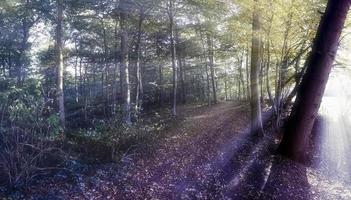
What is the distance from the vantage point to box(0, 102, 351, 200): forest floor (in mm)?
6426

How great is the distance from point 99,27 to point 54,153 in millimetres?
15162

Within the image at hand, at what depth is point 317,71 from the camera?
7980 mm

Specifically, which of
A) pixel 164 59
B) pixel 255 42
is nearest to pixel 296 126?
pixel 255 42

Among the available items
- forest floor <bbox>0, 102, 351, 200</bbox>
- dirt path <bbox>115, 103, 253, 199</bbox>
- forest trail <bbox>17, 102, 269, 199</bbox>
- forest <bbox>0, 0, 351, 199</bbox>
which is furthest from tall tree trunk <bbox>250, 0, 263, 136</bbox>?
forest floor <bbox>0, 102, 351, 200</bbox>

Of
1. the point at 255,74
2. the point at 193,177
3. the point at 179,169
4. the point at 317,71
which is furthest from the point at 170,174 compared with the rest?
the point at 255,74

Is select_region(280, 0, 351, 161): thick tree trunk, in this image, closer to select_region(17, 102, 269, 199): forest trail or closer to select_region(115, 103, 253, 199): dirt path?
select_region(17, 102, 269, 199): forest trail

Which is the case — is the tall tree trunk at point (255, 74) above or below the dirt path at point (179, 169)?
above

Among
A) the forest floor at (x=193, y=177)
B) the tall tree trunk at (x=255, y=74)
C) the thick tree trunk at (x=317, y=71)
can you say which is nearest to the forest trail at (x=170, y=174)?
the forest floor at (x=193, y=177)

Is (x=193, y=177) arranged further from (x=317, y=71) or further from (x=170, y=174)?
(x=317, y=71)

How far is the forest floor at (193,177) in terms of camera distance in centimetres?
643

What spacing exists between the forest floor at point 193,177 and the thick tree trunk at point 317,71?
3.79ft

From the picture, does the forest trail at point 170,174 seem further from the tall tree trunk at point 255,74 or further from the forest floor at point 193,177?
the tall tree trunk at point 255,74

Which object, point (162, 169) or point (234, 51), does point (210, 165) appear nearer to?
point (162, 169)

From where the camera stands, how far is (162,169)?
8.17 m
